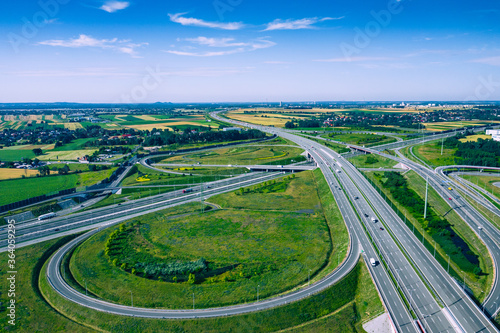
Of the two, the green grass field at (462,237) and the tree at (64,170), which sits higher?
the tree at (64,170)

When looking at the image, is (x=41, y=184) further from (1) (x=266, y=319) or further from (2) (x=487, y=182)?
(2) (x=487, y=182)

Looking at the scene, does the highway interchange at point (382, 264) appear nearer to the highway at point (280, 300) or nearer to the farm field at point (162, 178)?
the highway at point (280, 300)

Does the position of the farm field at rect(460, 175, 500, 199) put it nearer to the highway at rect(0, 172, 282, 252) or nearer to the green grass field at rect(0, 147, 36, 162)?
Result: the highway at rect(0, 172, 282, 252)

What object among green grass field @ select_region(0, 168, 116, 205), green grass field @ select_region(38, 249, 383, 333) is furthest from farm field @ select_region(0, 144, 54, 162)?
green grass field @ select_region(38, 249, 383, 333)

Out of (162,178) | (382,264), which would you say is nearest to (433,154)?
(382,264)

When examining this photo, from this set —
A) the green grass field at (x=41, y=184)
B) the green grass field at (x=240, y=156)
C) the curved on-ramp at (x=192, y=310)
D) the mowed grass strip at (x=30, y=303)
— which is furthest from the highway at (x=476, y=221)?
the green grass field at (x=41, y=184)

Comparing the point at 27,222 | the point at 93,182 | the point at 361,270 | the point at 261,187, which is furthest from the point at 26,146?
the point at 361,270
